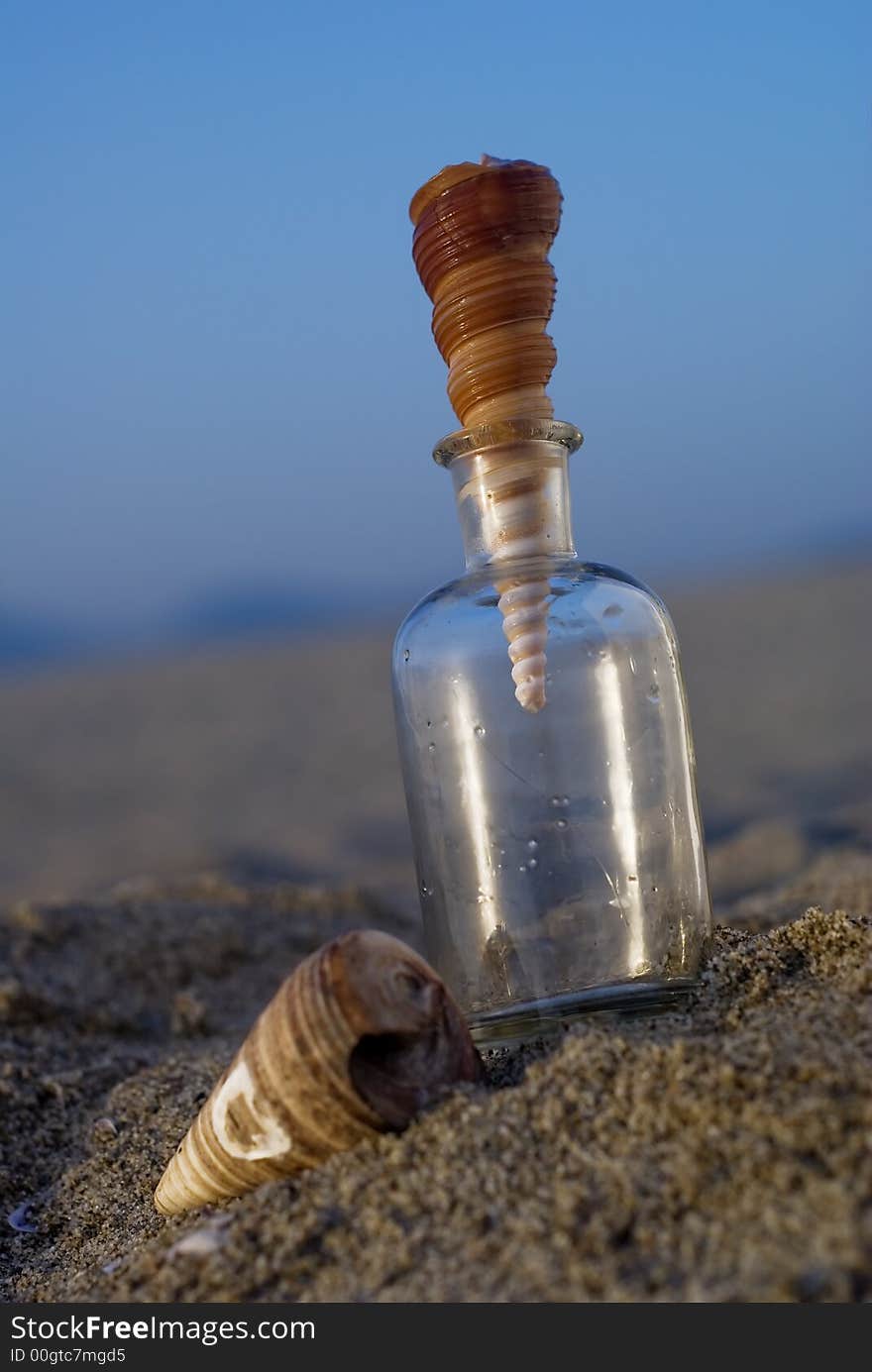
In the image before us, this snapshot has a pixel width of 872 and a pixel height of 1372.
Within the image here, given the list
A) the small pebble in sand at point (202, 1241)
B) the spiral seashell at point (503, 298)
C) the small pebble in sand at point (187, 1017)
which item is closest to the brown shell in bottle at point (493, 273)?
the spiral seashell at point (503, 298)

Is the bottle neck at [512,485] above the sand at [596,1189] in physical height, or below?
above

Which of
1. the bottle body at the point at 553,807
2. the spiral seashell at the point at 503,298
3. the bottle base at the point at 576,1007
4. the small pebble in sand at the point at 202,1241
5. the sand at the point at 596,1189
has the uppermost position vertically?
the spiral seashell at the point at 503,298

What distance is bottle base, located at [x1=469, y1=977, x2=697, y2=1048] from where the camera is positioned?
184cm

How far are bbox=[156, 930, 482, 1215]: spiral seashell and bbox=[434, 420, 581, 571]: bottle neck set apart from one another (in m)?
0.74

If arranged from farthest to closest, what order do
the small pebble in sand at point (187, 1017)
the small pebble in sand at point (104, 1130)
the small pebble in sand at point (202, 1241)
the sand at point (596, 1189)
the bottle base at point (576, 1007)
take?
the small pebble in sand at point (187, 1017), the small pebble in sand at point (104, 1130), the bottle base at point (576, 1007), the small pebble in sand at point (202, 1241), the sand at point (596, 1189)

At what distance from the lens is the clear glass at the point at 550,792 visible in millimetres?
1877

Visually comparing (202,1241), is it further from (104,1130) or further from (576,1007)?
(104,1130)

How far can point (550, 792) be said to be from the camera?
1.89m

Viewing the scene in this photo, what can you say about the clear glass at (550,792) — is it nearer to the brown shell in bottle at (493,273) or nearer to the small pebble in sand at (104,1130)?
the brown shell in bottle at (493,273)

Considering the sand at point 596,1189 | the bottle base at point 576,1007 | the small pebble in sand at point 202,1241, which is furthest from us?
the bottle base at point 576,1007

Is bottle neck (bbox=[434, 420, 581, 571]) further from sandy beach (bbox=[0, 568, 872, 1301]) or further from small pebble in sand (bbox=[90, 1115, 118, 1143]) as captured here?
small pebble in sand (bbox=[90, 1115, 118, 1143])

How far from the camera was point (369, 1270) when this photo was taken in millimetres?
1350
